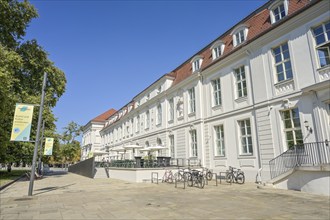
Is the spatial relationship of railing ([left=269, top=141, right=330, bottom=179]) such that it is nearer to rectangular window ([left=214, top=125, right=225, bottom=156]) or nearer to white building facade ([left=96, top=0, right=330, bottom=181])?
white building facade ([left=96, top=0, right=330, bottom=181])

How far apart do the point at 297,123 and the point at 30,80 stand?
22.1 m

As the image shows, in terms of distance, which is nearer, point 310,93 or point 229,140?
point 310,93

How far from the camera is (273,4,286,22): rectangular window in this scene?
1424 centimetres

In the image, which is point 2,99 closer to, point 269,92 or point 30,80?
point 30,80

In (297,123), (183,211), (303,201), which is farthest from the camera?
(297,123)

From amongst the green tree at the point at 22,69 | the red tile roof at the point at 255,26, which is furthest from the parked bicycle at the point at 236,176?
the green tree at the point at 22,69

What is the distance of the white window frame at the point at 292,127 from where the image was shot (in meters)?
12.6

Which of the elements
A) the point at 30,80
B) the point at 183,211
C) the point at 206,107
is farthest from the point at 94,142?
the point at 183,211

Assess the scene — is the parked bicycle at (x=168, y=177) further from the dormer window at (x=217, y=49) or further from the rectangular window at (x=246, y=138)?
the dormer window at (x=217, y=49)

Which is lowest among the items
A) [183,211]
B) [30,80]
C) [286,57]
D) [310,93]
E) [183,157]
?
[183,211]

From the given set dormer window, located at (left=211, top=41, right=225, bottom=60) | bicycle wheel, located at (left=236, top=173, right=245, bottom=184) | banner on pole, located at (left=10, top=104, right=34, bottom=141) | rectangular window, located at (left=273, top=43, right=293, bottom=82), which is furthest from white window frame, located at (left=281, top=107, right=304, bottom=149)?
banner on pole, located at (left=10, top=104, right=34, bottom=141)

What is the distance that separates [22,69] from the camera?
21.3 m

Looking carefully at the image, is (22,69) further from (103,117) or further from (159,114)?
(103,117)

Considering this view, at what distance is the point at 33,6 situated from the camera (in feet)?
68.5
